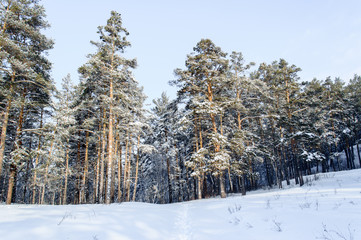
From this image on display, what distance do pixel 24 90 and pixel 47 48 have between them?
12.6 feet

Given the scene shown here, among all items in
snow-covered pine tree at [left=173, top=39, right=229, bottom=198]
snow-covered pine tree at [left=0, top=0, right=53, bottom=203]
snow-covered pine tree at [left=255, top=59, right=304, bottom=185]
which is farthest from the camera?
snow-covered pine tree at [left=255, top=59, right=304, bottom=185]

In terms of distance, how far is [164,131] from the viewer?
27.9m

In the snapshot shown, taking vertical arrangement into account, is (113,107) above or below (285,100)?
below

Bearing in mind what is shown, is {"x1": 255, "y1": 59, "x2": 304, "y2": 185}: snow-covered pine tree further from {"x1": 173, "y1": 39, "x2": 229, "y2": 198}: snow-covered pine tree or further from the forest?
{"x1": 173, "y1": 39, "x2": 229, "y2": 198}: snow-covered pine tree

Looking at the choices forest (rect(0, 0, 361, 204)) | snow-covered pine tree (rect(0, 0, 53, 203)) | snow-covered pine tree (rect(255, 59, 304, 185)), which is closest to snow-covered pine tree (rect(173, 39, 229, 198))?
forest (rect(0, 0, 361, 204))

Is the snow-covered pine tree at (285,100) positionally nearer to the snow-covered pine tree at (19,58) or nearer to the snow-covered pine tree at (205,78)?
the snow-covered pine tree at (205,78)

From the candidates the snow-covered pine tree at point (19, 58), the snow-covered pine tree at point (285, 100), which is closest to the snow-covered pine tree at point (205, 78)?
the snow-covered pine tree at point (285, 100)

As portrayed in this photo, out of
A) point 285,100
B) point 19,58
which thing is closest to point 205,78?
point 285,100

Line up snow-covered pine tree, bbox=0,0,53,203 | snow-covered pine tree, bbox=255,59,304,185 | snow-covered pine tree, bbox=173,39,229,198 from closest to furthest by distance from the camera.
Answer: snow-covered pine tree, bbox=0,0,53,203, snow-covered pine tree, bbox=173,39,229,198, snow-covered pine tree, bbox=255,59,304,185

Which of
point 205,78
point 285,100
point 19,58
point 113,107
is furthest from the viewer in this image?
point 285,100

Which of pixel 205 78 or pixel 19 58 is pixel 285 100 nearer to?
pixel 205 78

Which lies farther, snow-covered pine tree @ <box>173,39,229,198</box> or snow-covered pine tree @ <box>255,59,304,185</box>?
snow-covered pine tree @ <box>255,59,304,185</box>

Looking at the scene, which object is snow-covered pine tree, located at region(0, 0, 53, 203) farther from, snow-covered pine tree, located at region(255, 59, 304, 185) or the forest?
snow-covered pine tree, located at region(255, 59, 304, 185)

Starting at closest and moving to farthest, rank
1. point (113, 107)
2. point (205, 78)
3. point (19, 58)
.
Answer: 1. point (19, 58)
2. point (113, 107)
3. point (205, 78)
